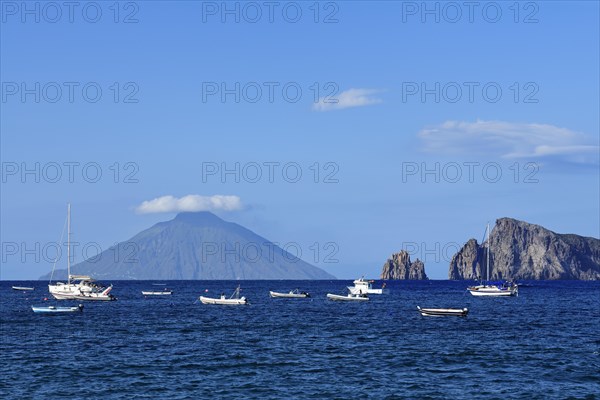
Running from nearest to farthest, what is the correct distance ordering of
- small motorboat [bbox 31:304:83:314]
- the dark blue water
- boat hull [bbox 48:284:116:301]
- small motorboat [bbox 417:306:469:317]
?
the dark blue water, small motorboat [bbox 417:306:469:317], small motorboat [bbox 31:304:83:314], boat hull [bbox 48:284:116:301]

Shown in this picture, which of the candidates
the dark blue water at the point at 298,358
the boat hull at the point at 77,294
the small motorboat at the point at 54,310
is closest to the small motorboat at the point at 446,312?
the dark blue water at the point at 298,358

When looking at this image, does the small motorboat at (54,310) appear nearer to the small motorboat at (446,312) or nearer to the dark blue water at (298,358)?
the dark blue water at (298,358)

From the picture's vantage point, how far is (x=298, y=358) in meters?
73.8

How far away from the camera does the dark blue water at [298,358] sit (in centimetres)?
5781

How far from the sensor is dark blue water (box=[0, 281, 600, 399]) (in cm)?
5781

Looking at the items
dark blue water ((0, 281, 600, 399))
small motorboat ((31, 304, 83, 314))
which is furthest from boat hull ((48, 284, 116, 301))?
dark blue water ((0, 281, 600, 399))

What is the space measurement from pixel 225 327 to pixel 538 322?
49.5m

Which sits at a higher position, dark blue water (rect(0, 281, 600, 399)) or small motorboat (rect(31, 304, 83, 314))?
small motorboat (rect(31, 304, 83, 314))

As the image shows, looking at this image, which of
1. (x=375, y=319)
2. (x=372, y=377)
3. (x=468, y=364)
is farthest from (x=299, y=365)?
(x=375, y=319)

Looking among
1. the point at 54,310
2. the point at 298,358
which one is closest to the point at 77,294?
the point at 54,310

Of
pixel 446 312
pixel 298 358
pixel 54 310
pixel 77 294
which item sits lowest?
pixel 298 358

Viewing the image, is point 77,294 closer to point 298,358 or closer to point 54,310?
point 54,310

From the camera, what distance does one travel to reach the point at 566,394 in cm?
5694

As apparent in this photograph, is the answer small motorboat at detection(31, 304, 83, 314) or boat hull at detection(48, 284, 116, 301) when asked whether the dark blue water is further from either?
boat hull at detection(48, 284, 116, 301)
